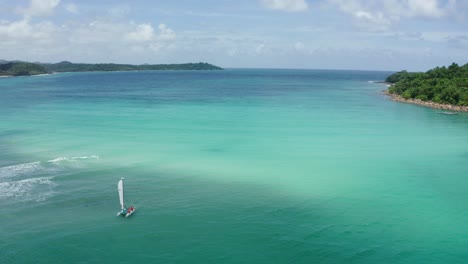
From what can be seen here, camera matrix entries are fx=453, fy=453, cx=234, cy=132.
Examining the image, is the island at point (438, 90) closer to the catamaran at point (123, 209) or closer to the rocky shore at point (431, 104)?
the rocky shore at point (431, 104)

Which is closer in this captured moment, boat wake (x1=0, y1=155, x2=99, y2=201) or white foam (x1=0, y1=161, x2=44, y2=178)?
boat wake (x1=0, y1=155, x2=99, y2=201)

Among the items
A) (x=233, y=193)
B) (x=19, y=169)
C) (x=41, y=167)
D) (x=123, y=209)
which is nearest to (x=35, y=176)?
(x=41, y=167)

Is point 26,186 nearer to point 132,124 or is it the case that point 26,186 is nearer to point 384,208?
point 384,208

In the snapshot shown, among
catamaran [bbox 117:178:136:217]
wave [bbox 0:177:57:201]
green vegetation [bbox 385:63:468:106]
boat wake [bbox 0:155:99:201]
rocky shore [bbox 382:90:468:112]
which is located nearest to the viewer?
catamaran [bbox 117:178:136:217]

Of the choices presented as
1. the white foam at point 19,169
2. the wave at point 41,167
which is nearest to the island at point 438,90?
the wave at point 41,167

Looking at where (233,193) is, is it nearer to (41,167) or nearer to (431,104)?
(41,167)

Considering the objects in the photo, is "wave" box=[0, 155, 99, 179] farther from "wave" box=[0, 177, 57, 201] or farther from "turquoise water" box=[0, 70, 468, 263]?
"wave" box=[0, 177, 57, 201]

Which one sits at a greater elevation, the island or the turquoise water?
the island

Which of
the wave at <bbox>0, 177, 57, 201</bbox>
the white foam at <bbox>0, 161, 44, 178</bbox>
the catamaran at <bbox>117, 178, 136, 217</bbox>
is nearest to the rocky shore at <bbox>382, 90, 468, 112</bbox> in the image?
the catamaran at <bbox>117, 178, 136, 217</bbox>
